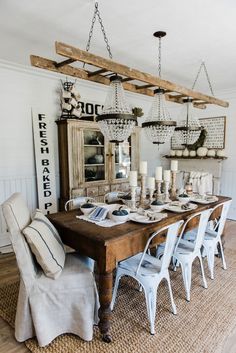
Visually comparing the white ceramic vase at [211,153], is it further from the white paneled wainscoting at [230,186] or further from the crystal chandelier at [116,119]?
the crystal chandelier at [116,119]

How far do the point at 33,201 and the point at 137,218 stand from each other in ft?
6.97

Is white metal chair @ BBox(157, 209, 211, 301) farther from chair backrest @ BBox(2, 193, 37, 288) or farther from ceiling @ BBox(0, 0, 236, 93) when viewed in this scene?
ceiling @ BBox(0, 0, 236, 93)

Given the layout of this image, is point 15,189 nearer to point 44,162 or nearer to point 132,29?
point 44,162

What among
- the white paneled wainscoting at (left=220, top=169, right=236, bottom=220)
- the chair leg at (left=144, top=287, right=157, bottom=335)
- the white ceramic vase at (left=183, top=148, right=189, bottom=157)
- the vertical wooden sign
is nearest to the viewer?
the chair leg at (left=144, top=287, right=157, bottom=335)

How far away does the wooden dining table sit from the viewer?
68.8 inches

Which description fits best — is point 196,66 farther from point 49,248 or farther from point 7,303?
point 7,303

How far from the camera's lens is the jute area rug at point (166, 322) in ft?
5.78

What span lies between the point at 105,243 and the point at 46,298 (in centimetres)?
60

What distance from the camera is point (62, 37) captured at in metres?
2.50

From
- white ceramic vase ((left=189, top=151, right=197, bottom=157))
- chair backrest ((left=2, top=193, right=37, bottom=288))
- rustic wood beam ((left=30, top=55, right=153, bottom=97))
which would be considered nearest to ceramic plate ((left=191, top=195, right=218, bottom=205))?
rustic wood beam ((left=30, top=55, right=153, bottom=97))

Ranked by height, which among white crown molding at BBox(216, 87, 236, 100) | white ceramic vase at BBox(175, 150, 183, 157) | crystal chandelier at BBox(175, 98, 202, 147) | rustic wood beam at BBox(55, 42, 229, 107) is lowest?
white ceramic vase at BBox(175, 150, 183, 157)

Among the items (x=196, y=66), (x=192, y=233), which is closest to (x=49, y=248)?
(x=192, y=233)

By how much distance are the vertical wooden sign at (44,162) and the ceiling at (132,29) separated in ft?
2.86

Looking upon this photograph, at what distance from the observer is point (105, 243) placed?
1694 millimetres
